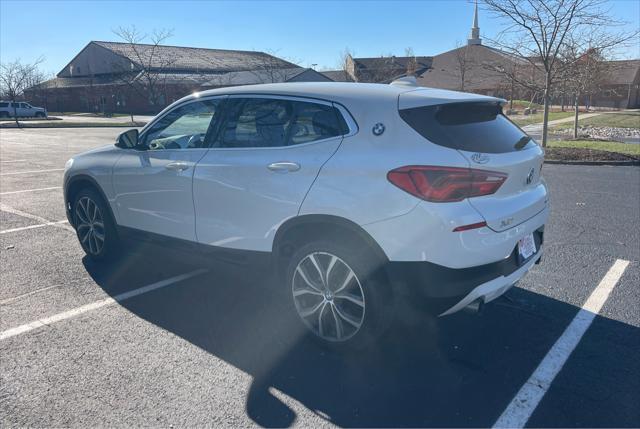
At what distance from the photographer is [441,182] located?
289 cm

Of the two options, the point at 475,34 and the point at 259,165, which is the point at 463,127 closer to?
the point at 259,165

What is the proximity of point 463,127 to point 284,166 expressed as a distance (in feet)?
3.95

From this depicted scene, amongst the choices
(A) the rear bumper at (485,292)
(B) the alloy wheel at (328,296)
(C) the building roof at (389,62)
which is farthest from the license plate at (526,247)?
(C) the building roof at (389,62)

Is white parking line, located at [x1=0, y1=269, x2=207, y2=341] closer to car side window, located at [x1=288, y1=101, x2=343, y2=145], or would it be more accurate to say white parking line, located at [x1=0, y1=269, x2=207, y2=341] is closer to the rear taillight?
car side window, located at [x1=288, y1=101, x2=343, y2=145]

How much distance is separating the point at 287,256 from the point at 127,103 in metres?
62.1

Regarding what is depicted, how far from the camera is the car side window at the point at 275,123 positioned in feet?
11.2

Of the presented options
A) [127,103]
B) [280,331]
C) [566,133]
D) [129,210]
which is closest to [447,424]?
[280,331]

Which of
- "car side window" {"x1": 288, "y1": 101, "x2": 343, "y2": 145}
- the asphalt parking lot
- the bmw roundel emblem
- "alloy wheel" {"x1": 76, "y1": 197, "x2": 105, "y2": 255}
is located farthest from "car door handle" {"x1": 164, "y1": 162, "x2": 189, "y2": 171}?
the bmw roundel emblem

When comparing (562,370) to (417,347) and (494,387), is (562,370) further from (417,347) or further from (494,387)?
(417,347)

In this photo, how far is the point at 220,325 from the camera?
3881mm

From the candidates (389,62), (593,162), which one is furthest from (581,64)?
(389,62)

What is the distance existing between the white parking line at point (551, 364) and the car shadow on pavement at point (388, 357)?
50 millimetres

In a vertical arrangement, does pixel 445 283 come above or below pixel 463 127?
below

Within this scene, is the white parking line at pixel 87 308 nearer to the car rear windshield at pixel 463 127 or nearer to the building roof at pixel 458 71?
the car rear windshield at pixel 463 127
